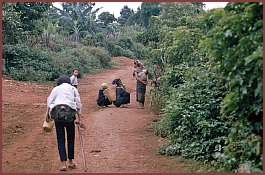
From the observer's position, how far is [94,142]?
816 cm

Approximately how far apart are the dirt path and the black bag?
806 millimetres

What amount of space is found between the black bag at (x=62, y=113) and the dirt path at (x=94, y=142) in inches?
31.7

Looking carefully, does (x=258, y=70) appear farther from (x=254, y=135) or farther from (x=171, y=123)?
(x=171, y=123)

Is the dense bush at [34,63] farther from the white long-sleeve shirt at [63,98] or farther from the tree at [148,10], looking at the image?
the tree at [148,10]


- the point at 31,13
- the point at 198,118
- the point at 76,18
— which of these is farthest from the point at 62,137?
the point at 76,18

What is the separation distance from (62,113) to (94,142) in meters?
2.42

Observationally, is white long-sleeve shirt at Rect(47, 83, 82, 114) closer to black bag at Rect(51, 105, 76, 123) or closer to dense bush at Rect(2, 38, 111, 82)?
black bag at Rect(51, 105, 76, 123)

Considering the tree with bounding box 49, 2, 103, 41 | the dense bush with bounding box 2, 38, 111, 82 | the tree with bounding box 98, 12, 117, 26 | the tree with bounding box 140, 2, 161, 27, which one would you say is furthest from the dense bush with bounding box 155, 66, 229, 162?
the tree with bounding box 98, 12, 117, 26

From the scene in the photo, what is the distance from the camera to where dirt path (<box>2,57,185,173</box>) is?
629cm

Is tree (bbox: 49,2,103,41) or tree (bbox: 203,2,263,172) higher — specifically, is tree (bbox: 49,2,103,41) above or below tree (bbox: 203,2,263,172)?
above

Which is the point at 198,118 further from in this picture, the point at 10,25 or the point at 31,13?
the point at 31,13

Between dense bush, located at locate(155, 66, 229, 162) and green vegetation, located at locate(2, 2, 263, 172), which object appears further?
dense bush, located at locate(155, 66, 229, 162)

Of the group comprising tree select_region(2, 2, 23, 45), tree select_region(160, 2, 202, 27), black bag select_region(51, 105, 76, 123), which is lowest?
black bag select_region(51, 105, 76, 123)

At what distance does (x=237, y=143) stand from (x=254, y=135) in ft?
3.33
